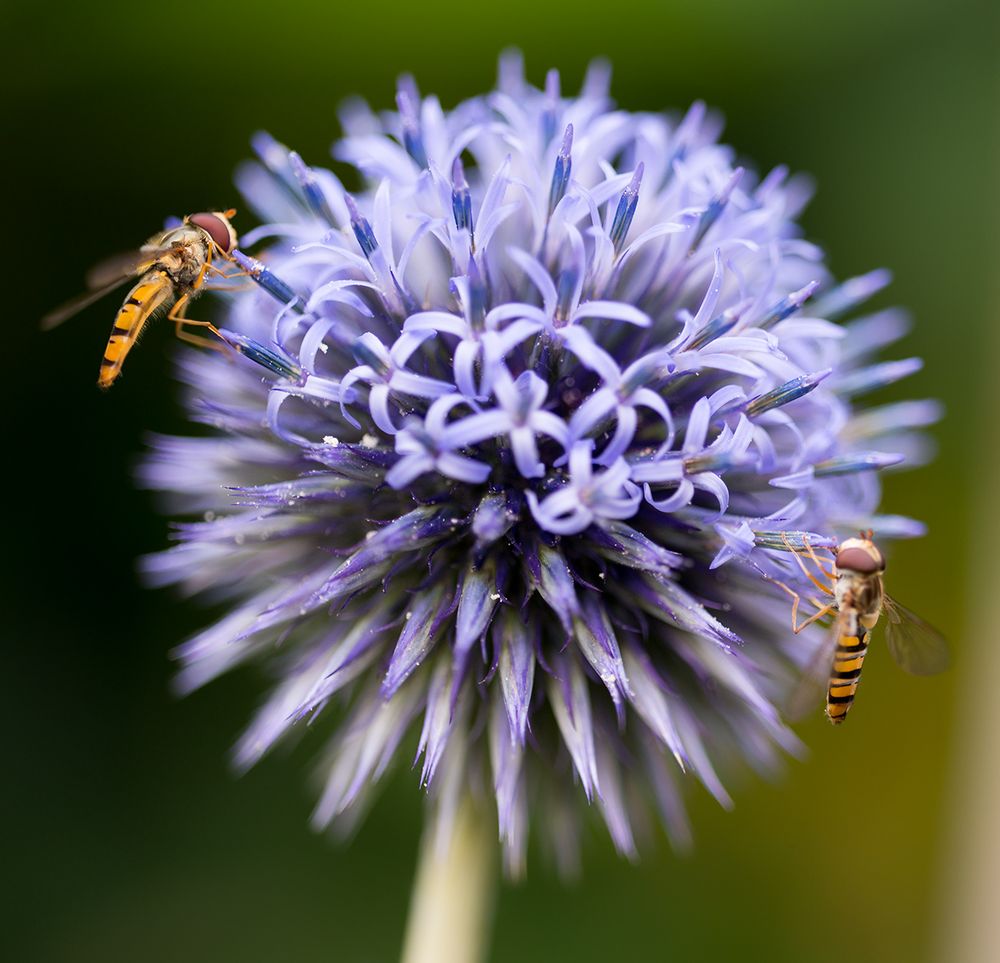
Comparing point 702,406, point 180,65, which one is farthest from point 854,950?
point 180,65

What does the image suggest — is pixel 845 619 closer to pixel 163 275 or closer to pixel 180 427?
pixel 163 275

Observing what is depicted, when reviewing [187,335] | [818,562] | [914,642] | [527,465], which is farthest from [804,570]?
[187,335]

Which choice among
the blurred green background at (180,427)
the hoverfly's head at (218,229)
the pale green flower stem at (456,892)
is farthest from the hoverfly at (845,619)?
the blurred green background at (180,427)

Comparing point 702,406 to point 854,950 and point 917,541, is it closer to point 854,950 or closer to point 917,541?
point 917,541

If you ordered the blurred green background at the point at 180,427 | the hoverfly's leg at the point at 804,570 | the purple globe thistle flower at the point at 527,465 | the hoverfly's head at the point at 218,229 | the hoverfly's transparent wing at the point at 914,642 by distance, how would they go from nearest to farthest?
1. the purple globe thistle flower at the point at 527,465
2. the hoverfly's leg at the point at 804,570
3. the hoverfly's transparent wing at the point at 914,642
4. the hoverfly's head at the point at 218,229
5. the blurred green background at the point at 180,427

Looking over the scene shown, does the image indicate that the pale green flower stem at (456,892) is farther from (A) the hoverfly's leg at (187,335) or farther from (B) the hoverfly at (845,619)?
(A) the hoverfly's leg at (187,335)

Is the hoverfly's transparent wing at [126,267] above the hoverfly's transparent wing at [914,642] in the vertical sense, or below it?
above

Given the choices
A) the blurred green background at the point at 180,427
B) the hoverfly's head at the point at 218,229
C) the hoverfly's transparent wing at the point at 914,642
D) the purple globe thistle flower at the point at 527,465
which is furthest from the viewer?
the blurred green background at the point at 180,427
